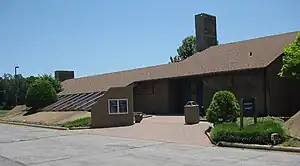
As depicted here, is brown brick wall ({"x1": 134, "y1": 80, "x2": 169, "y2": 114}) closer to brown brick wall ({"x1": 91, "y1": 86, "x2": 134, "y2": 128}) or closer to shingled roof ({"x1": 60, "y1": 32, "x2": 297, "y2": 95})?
shingled roof ({"x1": 60, "y1": 32, "x2": 297, "y2": 95})

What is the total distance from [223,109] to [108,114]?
10159 mm

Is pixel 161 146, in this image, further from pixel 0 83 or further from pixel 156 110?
pixel 0 83

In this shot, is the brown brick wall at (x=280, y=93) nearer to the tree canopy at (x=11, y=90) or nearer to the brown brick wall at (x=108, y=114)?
the brown brick wall at (x=108, y=114)

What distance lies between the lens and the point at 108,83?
41938mm

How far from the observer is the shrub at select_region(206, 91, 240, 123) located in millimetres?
19391

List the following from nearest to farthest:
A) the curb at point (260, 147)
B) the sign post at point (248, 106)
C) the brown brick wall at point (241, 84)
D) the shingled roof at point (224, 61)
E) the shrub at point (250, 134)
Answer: the curb at point (260, 147) → the shrub at point (250, 134) → the sign post at point (248, 106) → the brown brick wall at point (241, 84) → the shingled roof at point (224, 61)

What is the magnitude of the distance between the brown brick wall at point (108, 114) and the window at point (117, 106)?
0.22m

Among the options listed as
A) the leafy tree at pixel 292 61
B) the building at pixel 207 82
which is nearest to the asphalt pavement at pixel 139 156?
the leafy tree at pixel 292 61

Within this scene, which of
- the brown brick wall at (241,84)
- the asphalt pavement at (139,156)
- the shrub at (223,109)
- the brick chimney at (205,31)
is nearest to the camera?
the asphalt pavement at (139,156)

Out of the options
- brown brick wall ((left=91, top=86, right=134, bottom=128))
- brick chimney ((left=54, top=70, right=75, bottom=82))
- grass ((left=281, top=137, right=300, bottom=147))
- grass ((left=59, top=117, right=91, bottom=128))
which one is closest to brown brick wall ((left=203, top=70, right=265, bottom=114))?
brown brick wall ((left=91, top=86, right=134, bottom=128))

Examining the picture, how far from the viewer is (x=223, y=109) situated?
19438 mm

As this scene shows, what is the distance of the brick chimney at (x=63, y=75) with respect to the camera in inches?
2447

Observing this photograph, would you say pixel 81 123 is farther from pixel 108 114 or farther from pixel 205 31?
pixel 205 31

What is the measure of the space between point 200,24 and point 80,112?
1513cm
